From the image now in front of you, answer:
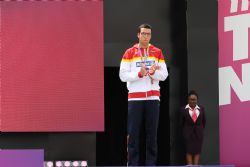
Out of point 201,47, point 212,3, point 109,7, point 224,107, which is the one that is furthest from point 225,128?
point 109,7

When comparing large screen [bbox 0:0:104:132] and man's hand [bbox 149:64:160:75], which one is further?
large screen [bbox 0:0:104:132]

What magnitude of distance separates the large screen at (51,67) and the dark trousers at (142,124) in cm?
201

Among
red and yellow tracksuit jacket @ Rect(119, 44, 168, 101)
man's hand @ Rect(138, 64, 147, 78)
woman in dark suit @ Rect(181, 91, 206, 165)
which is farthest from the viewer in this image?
woman in dark suit @ Rect(181, 91, 206, 165)

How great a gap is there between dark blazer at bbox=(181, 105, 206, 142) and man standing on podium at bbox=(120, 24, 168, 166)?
1.90m

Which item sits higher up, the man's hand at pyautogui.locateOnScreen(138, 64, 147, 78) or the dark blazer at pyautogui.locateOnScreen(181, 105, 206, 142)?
the man's hand at pyautogui.locateOnScreen(138, 64, 147, 78)

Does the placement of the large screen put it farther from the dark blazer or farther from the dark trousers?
the dark trousers

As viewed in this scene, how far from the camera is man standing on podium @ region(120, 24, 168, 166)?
6734 millimetres

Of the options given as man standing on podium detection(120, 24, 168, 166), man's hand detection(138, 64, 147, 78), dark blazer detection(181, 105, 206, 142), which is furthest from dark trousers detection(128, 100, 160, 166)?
dark blazer detection(181, 105, 206, 142)

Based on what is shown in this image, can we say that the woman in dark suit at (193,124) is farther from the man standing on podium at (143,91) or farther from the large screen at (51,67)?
the man standing on podium at (143,91)

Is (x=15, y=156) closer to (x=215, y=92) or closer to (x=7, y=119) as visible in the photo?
(x=7, y=119)

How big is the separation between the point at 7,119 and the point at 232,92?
3.34m

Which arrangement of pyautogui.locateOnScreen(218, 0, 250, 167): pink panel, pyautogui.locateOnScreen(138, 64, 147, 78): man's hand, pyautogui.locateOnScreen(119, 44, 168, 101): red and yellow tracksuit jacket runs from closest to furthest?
pyautogui.locateOnScreen(138, 64, 147, 78): man's hand < pyautogui.locateOnScreen(119, 44, 168, 101): red and yellow tracksuit jacket < pyautogui.locateOnScreen(218, 0, 250, 167): pink panel

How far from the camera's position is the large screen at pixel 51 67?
8.69 metres

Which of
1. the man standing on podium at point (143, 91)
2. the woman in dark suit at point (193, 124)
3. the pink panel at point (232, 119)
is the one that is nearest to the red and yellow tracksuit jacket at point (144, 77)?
the man standing on podium at point (143, 91)
